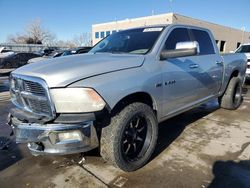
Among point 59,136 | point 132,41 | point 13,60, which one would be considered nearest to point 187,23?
point 13,60

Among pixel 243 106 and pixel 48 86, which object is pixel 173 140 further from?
pixel 243 106

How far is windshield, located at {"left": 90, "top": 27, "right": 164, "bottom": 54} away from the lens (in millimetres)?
3533

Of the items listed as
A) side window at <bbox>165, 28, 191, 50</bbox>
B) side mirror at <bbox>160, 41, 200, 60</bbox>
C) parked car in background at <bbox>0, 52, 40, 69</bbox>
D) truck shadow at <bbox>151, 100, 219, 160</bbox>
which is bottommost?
parked car in background at <bbox>0, 52, 40, 69</bbox>

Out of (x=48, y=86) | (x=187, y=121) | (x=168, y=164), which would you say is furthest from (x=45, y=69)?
(x=187, y=121)

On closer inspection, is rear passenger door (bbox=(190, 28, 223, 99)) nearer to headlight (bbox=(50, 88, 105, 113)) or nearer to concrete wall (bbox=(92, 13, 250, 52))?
headlight (bbox=(50, 88, 105, 113))

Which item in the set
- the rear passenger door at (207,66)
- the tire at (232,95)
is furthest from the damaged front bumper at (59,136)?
the tire at (232,95)

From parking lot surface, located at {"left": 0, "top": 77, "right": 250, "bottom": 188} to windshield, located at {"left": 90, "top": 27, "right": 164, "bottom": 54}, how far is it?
1603mm

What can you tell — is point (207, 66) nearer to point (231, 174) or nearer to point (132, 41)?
point (132, 41)

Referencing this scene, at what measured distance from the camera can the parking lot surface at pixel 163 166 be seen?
2877 millimetres

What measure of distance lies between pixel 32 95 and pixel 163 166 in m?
1.92

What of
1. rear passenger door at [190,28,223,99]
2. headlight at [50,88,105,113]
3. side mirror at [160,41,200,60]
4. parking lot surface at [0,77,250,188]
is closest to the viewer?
headlight at [50,88,105,113]

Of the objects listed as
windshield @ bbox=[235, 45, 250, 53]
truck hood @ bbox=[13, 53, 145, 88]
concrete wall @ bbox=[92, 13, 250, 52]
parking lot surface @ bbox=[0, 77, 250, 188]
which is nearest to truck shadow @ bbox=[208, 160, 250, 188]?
parking lot surface @ bbox=[0, 77, 250, 188]

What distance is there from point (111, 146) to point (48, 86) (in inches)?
38.5

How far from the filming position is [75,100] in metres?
2.47
